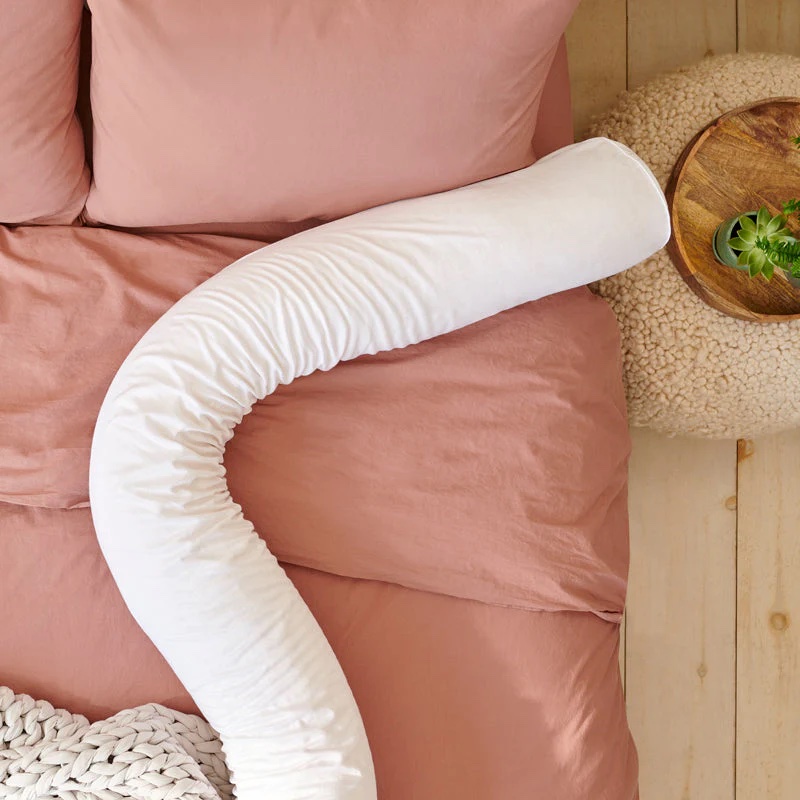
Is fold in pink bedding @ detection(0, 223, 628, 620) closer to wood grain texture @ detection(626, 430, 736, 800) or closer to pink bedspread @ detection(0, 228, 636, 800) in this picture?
pink bedspread @ detection(0, 228, 636, 800)

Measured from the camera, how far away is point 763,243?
1.04 m

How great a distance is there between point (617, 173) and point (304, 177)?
0.38 m

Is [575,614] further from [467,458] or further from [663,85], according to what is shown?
[663,85]

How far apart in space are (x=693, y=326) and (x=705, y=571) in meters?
0.50

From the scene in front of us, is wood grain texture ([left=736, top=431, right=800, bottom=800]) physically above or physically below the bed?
below

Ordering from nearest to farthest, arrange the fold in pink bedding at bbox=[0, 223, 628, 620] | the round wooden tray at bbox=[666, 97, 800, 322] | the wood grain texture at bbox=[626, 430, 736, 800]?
the fold in pink bedding at bbox=[0, 223, 628, 620] → the round wooden tray at bbox=[666, 97, 800, 322] → the wood grain texture at bbox=[626, 430, 736, 800]

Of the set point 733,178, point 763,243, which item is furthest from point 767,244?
point 733,178

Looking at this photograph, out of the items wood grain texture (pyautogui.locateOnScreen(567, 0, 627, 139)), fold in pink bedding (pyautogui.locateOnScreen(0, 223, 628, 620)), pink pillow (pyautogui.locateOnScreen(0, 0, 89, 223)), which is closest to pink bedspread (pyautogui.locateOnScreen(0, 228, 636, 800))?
fold in pink bedding (pyautogui.locateOnScreen(0, 223, 628, 620))

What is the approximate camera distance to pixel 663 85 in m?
1.25

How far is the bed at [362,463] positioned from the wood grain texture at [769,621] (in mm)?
530

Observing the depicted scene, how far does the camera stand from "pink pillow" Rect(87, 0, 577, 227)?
87cm

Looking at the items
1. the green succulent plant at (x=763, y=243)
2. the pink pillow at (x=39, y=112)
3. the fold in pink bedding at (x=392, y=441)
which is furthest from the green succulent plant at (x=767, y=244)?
the pink pillow at (x=39, y=112)

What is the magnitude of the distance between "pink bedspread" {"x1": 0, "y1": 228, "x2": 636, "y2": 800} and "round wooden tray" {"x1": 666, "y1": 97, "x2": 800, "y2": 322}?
0.97ft

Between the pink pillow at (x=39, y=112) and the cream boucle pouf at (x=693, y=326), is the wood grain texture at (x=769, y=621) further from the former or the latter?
the pink pillow at (x=39, y=112)
